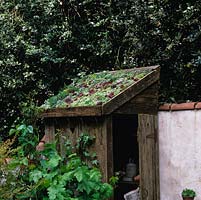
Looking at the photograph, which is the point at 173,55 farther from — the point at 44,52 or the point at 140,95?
the point at 44,52

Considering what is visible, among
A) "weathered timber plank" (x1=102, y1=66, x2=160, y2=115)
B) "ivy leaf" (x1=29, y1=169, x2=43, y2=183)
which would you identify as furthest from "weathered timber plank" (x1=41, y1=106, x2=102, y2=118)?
"ivy leaf" (x1=29, y1=169, x2=43, y2=183)

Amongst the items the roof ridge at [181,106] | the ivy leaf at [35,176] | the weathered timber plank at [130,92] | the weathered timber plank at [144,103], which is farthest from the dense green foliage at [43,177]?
the roof ridge at [181,106]

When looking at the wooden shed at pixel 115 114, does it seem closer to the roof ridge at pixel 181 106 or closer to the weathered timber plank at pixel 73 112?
the weathered timber plank at pixel 73 112

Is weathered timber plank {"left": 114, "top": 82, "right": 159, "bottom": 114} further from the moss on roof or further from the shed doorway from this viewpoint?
the shed doorway

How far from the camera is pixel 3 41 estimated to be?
307 inches

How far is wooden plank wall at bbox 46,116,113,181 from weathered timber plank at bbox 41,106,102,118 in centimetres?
12

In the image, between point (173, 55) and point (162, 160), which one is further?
point (173, 55)

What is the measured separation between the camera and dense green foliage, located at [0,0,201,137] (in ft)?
22.2

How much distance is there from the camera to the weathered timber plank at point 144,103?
5.12 metres

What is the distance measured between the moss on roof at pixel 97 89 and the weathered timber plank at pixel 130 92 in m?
0.05

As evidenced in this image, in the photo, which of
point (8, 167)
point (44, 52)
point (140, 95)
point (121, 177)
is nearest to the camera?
point (8, 167)

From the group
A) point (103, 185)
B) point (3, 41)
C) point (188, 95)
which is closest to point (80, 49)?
point (3, 41)

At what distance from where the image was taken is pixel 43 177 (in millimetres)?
4484

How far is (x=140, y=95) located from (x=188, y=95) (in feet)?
4.70
